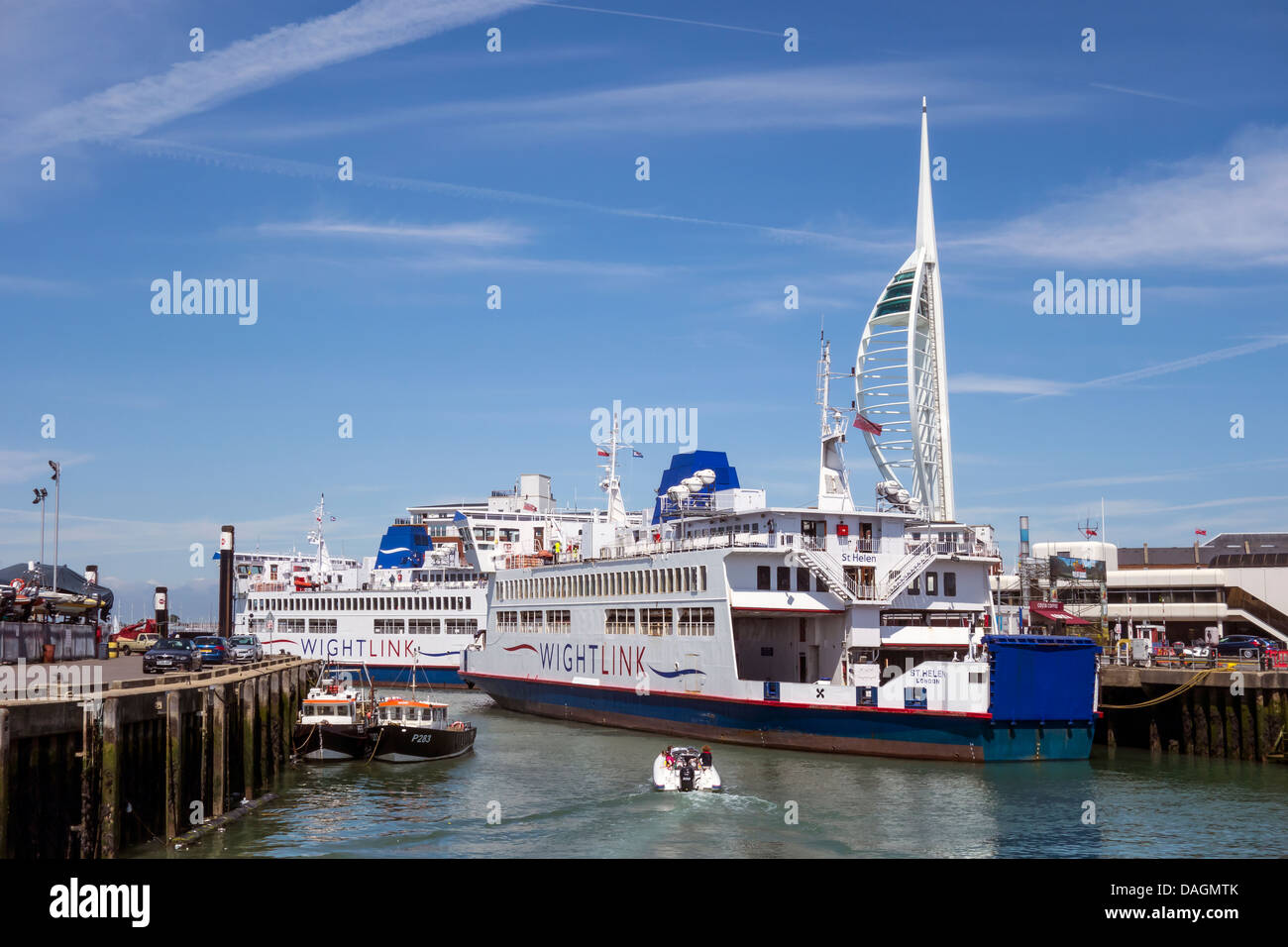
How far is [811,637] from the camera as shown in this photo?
161 ft

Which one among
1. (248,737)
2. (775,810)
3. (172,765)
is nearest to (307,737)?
(248,737)

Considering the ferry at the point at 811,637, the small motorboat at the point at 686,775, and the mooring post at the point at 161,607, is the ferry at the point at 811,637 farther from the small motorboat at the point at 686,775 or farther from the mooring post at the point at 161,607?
the mooring post at the point at 161,607

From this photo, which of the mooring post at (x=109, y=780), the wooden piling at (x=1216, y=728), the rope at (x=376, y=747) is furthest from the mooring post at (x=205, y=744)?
the wooden piling at (x=1216, y=728)

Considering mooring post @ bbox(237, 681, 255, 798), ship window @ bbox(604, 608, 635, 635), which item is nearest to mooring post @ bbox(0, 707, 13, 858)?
mooring post @ bbox(237, 681, 255, 798)

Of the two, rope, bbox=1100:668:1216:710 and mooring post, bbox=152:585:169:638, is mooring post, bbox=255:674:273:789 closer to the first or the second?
rope, bbox=1100:668:1216:710

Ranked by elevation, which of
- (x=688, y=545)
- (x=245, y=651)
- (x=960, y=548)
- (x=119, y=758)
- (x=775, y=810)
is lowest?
(x=775, y=810)

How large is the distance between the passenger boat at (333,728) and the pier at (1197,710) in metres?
28.5

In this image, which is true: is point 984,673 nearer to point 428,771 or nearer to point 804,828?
point 804,828

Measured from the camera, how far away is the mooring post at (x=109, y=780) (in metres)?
23.7

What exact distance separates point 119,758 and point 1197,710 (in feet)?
122

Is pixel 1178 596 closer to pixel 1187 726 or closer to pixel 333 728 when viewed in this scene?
pixel 1187 726

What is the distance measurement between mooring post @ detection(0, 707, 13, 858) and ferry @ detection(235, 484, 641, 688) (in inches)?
2075

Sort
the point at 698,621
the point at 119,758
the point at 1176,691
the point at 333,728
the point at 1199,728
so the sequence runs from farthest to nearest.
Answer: the point at 698,621, the point at 1176,691, the point at 1199,728, the point at 333,728, the point at 119,758
